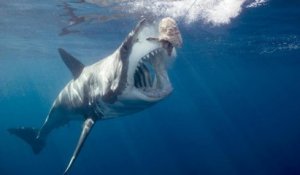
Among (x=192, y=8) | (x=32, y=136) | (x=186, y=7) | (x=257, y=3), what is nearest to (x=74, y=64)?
(x=32, y=136)

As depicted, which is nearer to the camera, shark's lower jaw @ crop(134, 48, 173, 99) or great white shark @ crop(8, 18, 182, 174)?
great white shark @ crop(8, 18, 182, 174)

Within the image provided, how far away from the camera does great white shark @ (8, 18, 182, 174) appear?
205 inches

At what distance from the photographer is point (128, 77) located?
5766 millimetres

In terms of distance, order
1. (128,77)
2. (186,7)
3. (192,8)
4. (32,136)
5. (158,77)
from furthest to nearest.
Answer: (192,8)
(186,7)
(32,136)
(158,77)
(128,77)

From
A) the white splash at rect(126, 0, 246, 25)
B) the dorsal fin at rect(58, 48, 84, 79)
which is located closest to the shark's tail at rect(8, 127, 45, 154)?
the dorsal fin at rect(58, 48, 84, 79)

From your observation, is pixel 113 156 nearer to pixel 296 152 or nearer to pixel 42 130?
pixel 296 152

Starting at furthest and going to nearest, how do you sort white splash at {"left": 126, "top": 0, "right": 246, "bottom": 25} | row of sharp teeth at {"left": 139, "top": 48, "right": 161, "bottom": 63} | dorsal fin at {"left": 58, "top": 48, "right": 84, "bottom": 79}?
white splash at {"left": 126, "top": 0, "right": 246, "bottom": 25} → dorsal fin at {"left": 58, "top": 48, "right": 84, "bottom": 79} → row of sharp teeth at {"left": 139, "top": 48, "right": 161, "bottom": 63}

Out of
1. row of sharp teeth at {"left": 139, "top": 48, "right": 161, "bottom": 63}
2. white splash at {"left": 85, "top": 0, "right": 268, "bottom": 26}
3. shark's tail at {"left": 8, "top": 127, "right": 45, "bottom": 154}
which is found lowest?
shark's tail at {"left": 8, "top": 127, "right": 45, "bottom": 154}

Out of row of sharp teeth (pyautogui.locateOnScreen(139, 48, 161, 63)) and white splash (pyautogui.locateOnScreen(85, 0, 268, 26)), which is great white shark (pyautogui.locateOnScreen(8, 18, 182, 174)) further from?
white splash (pyautogui.locateOnScreen(85, 0, 268, 26))

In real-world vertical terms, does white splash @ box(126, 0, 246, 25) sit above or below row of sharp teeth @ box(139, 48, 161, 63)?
below

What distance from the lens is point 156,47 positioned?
207 inches

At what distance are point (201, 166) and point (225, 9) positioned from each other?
2343 cm

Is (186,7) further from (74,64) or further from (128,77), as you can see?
(128,77)

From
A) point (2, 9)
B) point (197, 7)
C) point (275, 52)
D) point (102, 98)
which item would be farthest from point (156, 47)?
point (275, 52)
